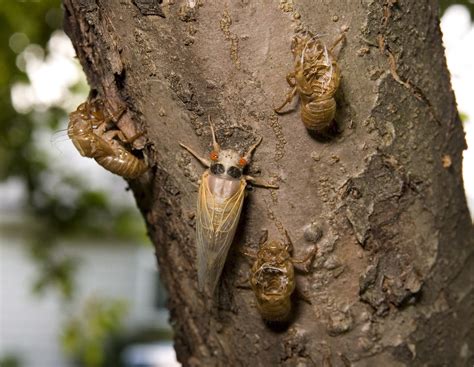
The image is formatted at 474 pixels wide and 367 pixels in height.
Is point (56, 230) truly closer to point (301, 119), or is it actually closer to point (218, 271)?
point (218, 271)

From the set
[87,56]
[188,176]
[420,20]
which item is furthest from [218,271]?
[420,20]

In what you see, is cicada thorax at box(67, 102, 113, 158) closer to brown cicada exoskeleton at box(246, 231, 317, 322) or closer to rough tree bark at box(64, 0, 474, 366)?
rough tree bark at box(64, 0, 474, 366)

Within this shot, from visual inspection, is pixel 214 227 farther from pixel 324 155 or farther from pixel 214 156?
pixel 324 155

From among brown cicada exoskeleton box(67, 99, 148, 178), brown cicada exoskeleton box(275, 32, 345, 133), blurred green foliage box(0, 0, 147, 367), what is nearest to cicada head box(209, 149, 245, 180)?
brown cicada exoskeleton box(275, 32, 345, 133)

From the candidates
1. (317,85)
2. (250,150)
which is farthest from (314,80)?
(250,150)

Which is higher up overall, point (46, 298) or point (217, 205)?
point (46, 298)
